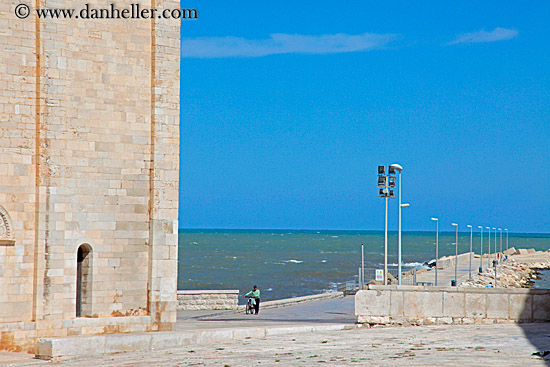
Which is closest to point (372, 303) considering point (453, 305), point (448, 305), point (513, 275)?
point (448, 305)

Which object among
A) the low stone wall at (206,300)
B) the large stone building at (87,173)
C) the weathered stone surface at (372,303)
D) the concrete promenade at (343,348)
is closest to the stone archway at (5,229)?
the large stone building at (87,173)

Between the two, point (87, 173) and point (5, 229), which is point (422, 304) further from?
point (5, 229)

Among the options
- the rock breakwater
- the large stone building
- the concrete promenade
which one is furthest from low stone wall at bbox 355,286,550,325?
the rock breakwater

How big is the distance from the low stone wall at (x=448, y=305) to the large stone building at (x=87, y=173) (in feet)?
18.9

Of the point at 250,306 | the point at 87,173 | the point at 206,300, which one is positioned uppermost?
the point at 87,173

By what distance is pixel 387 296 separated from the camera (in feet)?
59.9

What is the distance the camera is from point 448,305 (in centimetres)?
1816

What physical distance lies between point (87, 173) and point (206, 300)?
14085 mm

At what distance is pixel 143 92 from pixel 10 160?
4.13 meters

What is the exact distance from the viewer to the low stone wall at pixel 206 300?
30938mm

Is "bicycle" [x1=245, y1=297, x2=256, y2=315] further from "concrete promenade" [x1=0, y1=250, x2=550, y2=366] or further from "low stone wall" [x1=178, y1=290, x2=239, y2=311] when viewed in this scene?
"concrete promenade" [x1=0, y1=250, x2=550, y2=366]

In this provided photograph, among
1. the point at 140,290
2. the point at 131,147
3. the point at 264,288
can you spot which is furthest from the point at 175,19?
the point at 264,288

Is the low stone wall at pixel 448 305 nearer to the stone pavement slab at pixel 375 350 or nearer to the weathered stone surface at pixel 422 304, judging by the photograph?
the weathered stone surface at pixel 422 304

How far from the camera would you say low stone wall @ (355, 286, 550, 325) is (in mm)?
17781
